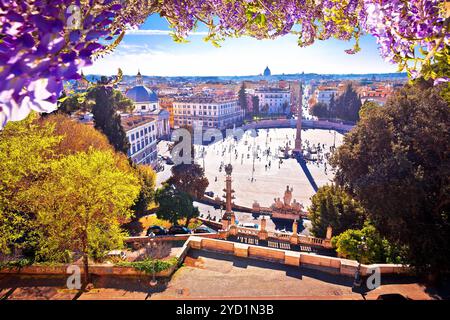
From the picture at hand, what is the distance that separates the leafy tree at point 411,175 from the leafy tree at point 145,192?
623 inches

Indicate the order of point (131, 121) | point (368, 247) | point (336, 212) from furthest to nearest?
1. point (131, 121)
2. point (336, 212)
3. point (368, 247)

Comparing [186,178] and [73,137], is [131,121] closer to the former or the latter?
[186,178]

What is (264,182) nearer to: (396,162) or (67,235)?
(396,162)

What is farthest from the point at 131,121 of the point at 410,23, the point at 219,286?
the point at 410,23

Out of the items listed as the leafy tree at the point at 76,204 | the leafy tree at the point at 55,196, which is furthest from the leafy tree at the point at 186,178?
the leafy tree at the point at 76,204

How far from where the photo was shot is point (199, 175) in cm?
2959

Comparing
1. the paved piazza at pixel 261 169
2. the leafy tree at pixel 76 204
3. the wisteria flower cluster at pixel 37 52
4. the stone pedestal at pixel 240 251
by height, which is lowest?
the paved piazza at pixel 261 169

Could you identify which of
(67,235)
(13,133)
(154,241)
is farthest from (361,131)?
(13,133)

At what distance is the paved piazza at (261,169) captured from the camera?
37031 mm

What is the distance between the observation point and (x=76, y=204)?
1155 cm

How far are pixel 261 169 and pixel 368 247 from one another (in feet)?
104

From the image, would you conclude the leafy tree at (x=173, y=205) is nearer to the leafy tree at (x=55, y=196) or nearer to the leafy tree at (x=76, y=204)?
the leafy tree at (x=55, y=196)

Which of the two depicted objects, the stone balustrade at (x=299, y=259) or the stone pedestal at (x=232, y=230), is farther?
the stone pedestal at (x=232, y=230)

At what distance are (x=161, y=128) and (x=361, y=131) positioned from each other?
5519 cm
